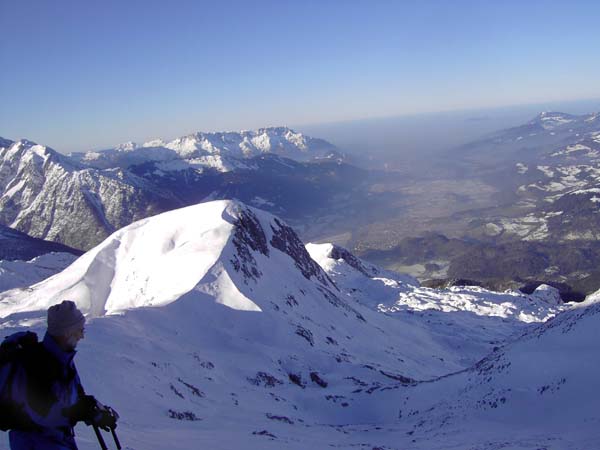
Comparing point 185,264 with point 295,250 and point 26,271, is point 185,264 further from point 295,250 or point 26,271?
point 26,271

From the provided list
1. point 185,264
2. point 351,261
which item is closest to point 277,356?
point 185,264

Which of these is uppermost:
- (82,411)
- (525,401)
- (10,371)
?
(10,371)

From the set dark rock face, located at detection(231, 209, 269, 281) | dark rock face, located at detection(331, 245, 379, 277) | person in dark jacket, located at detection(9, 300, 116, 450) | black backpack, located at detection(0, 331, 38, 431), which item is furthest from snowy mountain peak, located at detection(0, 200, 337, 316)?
dark rock face, located at detection(331, 245, 379, 277)

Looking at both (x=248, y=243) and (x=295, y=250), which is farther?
(x=295, y=250)

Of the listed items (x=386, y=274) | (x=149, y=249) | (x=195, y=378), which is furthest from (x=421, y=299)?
(x=195, y=378)

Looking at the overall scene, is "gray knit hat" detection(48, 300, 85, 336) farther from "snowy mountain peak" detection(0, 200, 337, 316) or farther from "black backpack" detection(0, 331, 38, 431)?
"snowy mountain peak" detection(0, 200, 337, 316)

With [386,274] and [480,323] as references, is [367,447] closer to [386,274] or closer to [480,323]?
[480,323]
